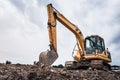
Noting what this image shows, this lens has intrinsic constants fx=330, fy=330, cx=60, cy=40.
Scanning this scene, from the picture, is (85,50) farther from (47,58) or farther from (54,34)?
(47,58)

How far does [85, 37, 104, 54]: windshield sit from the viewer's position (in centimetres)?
2601

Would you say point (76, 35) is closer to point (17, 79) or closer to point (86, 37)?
point (86, 37)

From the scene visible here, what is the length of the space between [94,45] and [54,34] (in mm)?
4639

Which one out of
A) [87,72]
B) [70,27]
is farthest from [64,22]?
[87,72]

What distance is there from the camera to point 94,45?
2614 cm

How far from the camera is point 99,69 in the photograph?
24.6 meters

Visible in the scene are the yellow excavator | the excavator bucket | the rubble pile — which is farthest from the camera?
the yellow excavator

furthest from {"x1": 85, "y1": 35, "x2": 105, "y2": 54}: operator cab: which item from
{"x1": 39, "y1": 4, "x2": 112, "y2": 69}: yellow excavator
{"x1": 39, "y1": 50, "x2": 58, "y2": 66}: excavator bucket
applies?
{"x1": 39, "y1": 50, "x2": 58, "y2": 66}: excavator bucket

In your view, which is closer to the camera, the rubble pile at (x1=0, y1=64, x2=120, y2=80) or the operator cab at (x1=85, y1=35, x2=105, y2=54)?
the rubble pile at (x1=0, y1=64, x2=120, y2=80)

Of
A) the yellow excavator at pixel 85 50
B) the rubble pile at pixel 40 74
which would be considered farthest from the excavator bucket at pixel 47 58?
the yellow excavator at pixel 85 50

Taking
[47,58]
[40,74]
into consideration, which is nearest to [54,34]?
[47,58]

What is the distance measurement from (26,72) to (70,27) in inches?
351

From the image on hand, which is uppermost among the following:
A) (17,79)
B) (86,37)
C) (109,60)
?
(86,37)

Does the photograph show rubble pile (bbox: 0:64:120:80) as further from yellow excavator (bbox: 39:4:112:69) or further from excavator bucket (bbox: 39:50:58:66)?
yellow excavator (bbox: 39:4:112:69)
